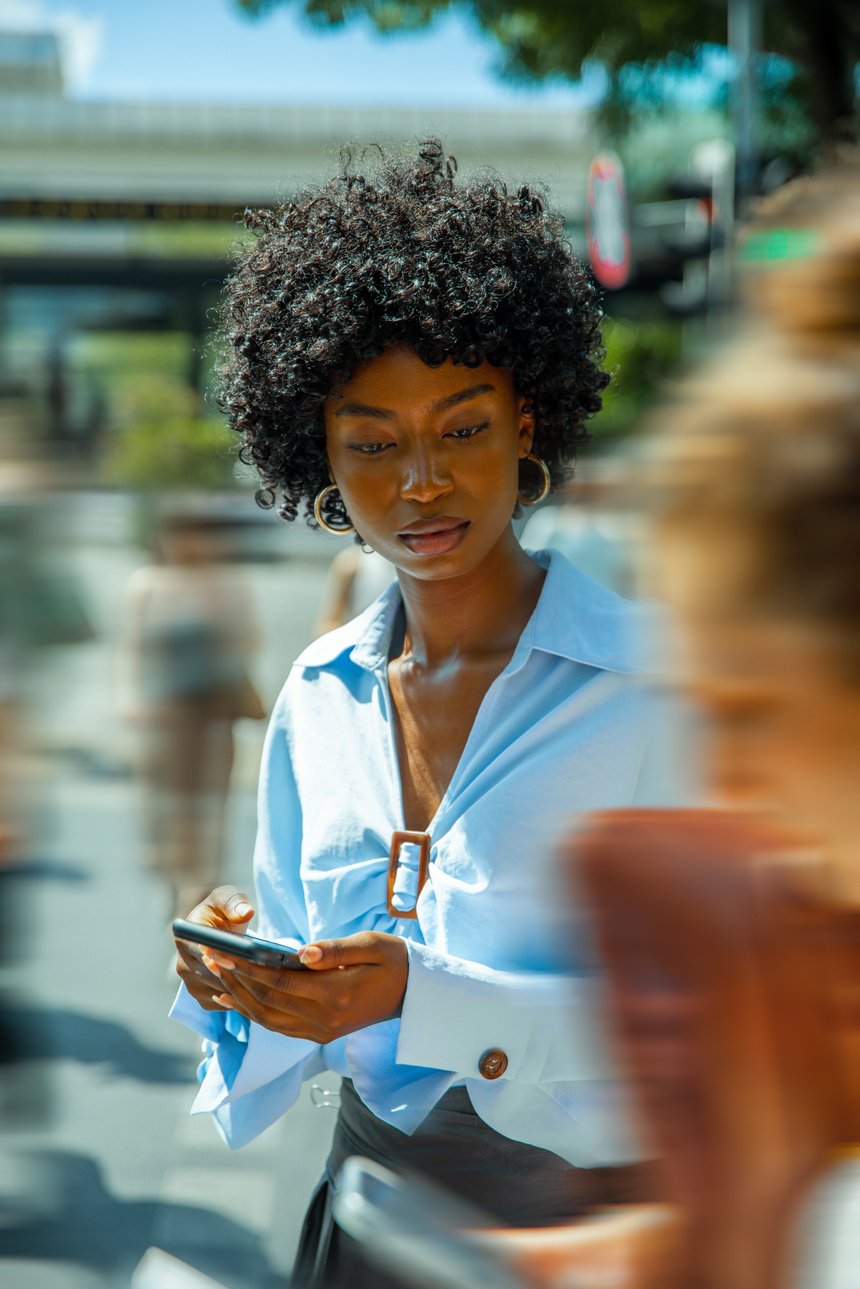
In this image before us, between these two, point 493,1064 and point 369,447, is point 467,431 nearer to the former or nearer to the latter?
point 369,447

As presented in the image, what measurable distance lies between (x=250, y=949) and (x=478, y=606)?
0.57 metres

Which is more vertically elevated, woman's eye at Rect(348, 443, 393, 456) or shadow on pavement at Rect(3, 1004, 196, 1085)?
woman's eye at Rect(348, 443, 393, 456)

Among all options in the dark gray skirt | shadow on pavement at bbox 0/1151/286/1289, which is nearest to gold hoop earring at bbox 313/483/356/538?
the dark gray skirt

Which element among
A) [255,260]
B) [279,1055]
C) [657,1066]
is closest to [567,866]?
[657,1066]

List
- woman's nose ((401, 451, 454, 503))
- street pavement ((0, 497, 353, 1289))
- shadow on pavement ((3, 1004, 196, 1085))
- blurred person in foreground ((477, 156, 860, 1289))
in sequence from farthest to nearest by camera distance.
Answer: shadow on pavement ((3, 1004, 196, 1085)), street pavement ((0, 497, 353, 1289)), woman's nose ((401, 451, 454, 503)), blurred person in foreground ((477, 156, 860, 1289))

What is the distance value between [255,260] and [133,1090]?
3.05 metres

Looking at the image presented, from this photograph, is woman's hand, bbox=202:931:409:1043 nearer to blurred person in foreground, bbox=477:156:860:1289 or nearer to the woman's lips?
the woman's lips

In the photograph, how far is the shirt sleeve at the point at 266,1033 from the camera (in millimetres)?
1817

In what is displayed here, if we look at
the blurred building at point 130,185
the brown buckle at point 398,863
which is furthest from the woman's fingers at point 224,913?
the blurred building at point 130,185

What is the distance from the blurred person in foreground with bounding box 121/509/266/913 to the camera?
4.86m

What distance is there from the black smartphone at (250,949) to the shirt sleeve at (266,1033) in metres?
0.21

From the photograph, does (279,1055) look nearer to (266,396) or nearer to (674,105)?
(266,396)

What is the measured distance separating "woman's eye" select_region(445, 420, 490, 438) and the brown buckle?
54 cm

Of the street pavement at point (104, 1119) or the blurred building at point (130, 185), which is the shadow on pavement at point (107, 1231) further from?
the blurred building at point (130, 185)
